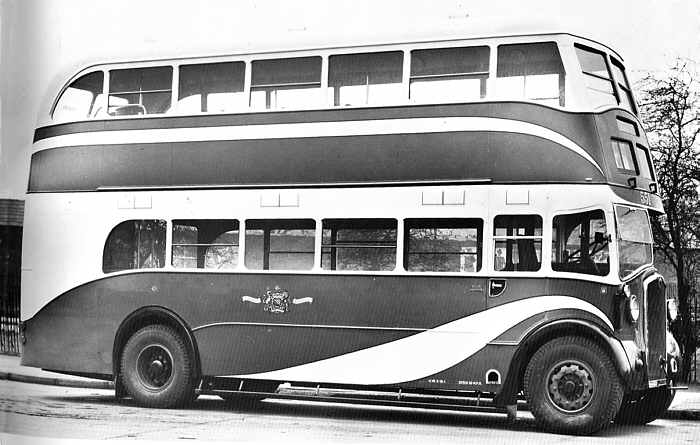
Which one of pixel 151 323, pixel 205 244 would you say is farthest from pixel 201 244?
pixel 151 323

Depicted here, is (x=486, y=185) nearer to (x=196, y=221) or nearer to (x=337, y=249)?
(x=337, y=249)

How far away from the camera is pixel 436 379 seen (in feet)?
22.1

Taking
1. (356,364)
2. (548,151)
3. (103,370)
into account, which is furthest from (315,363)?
(548,151)

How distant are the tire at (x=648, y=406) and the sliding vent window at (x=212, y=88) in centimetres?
377

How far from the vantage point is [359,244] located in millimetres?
7012

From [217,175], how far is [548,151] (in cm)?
262

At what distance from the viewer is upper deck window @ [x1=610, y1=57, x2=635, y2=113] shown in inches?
268

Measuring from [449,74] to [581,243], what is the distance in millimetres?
1573

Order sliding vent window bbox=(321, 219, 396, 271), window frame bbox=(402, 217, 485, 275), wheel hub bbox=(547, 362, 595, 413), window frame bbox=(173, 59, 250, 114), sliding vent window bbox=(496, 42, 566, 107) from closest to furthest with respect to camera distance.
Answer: wheel hub bbox=(547, 362, 595, 413) < sliding vent window bbox=(496, 42, 566, 107) < window frame bbox=(402, 217, 485, 275) < sliding vent window bbox=(321, 219, 396, 271) < window frame bbox=(173, 59, 250, 114)

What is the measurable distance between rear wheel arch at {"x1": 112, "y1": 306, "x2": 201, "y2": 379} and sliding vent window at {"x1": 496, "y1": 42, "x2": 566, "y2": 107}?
3145mm

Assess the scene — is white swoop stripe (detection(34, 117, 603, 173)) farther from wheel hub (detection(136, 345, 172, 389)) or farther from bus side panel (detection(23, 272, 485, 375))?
wheel hub (detection(136, 345, 172, 389))

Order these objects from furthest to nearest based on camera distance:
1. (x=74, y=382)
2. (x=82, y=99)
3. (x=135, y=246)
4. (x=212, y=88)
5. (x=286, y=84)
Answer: (x=74, y=382) < (x=82, y=99) < (x=135, y=246) < (x=212, y=88) < (x=286, y=84)

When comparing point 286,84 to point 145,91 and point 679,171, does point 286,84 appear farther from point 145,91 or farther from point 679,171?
point 679,171

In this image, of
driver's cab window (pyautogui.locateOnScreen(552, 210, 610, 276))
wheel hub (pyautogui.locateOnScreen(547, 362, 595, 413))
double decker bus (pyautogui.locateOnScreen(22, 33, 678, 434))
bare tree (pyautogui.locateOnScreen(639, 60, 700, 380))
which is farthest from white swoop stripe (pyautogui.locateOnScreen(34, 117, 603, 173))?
wheel hub (pyautogui.locateOnScreen(547, 362, 595, 413))
